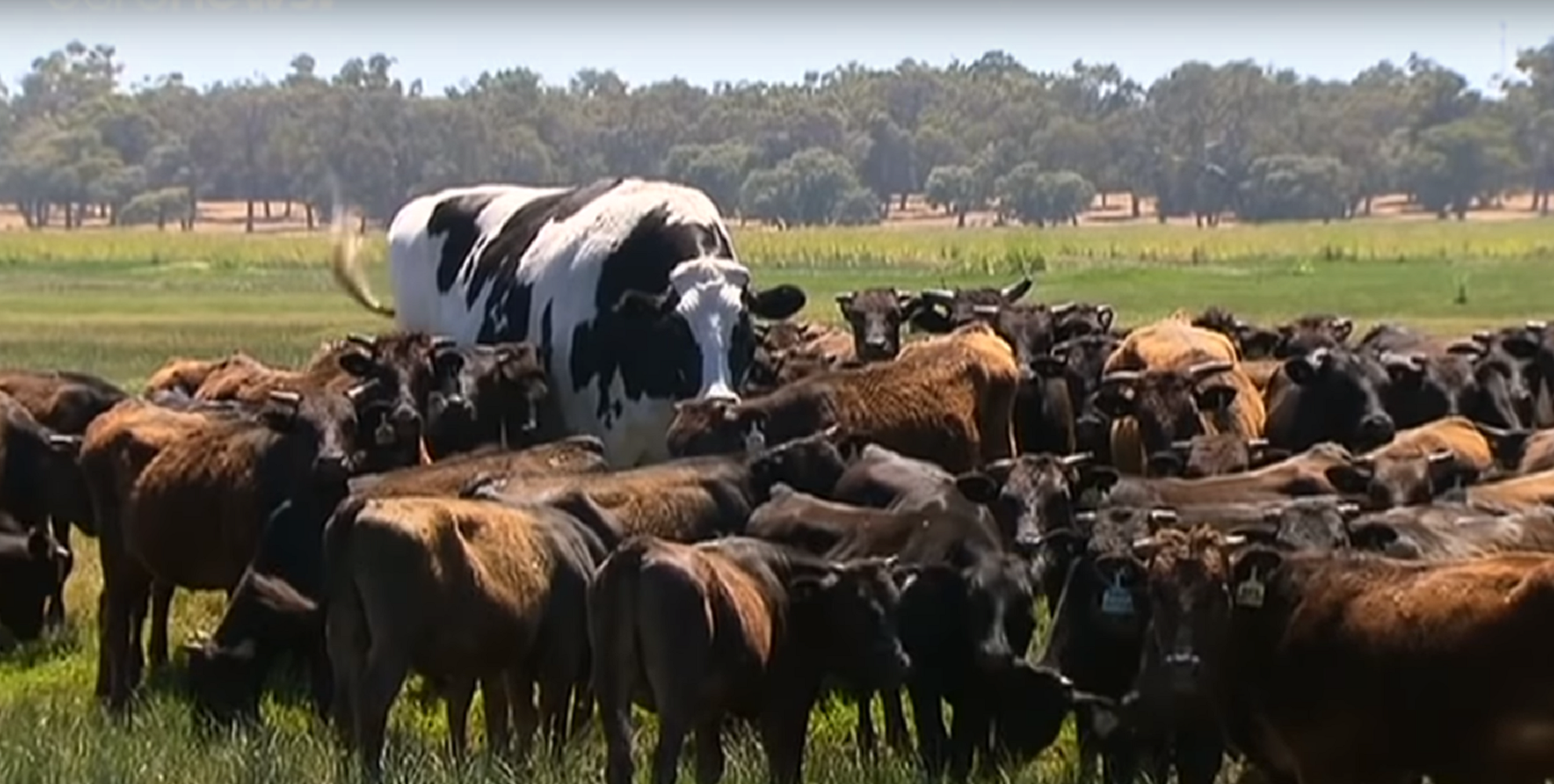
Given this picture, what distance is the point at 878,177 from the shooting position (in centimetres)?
18012

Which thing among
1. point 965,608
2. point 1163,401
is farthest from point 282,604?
point 1163,401

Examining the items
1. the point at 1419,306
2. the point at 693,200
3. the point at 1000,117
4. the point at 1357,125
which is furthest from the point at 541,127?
the point at 693,200

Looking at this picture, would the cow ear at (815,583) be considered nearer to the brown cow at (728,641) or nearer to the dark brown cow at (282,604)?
the brown cow at (728,641)

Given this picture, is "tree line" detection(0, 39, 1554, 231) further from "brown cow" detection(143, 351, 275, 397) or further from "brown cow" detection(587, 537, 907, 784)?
"brown cow" detection(587, 537, 907, 784)

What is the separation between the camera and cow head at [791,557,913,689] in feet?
Answer: 38.4

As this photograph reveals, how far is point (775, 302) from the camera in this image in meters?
18.3

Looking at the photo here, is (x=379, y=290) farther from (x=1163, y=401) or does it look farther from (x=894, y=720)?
(x=894, y=720)

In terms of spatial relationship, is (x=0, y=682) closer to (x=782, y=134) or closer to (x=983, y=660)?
(x=983, y=660)

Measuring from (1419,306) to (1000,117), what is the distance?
139 m

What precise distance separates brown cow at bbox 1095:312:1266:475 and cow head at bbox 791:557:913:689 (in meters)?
5.83

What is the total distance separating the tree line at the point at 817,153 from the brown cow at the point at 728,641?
133m

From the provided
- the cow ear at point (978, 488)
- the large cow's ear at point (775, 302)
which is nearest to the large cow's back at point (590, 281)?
the large cow's ear at point (775, 302)

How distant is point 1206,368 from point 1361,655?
26.9ft

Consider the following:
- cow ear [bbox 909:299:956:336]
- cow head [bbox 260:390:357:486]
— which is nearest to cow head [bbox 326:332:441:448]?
cow head [bbox 260:390:357:486]
